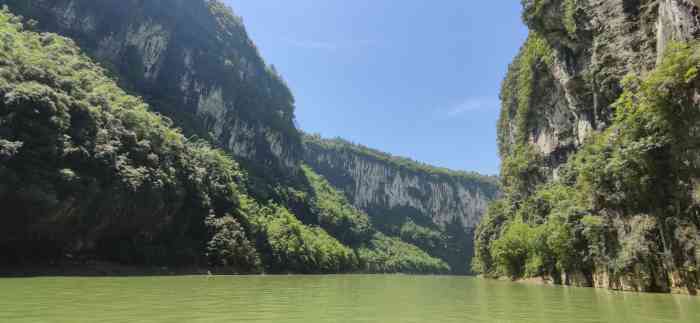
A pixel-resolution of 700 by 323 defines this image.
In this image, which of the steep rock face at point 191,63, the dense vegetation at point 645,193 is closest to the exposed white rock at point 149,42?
the steep rock face at point 191,63

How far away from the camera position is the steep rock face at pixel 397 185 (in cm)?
18338

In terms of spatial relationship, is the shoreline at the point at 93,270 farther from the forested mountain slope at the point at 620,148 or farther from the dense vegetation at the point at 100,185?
the forested mountain slope at the point at 620,148

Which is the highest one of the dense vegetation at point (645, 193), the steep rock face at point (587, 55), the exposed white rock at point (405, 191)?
the exposed white rock at point (405, 191)

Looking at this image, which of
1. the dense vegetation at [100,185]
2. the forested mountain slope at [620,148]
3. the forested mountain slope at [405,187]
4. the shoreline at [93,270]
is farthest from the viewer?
the forested mountain slope at [405,187]

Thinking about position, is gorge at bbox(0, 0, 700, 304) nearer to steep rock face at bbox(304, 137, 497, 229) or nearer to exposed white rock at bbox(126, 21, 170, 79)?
exposed white rock at bbox(126, 21, 170, 79)

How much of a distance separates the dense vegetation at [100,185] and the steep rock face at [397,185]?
377 ft

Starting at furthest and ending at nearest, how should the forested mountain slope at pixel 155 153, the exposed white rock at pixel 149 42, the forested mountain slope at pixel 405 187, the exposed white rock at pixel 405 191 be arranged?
the exposed white rock at pixel 405 191 → the forested mountain slope at pixel 405 187 → the exposed white rock at pixel 149 42 → the forested mountain slope at pixel 155 153

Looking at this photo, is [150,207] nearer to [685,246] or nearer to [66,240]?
[66,240]

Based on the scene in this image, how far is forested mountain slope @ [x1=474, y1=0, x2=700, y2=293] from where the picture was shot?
18781mm

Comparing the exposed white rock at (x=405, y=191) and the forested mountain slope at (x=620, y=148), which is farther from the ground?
the exposed white rock at (x=405, y=191)

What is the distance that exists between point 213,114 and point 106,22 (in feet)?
98.1

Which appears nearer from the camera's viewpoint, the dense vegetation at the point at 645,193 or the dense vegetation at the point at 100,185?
the dense vegetation at the point at 645,193

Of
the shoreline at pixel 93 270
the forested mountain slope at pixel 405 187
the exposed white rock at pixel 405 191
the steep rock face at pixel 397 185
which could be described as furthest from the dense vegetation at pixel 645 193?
the exposed white rock at pixel 405 191

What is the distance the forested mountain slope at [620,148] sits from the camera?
61.6 ft
